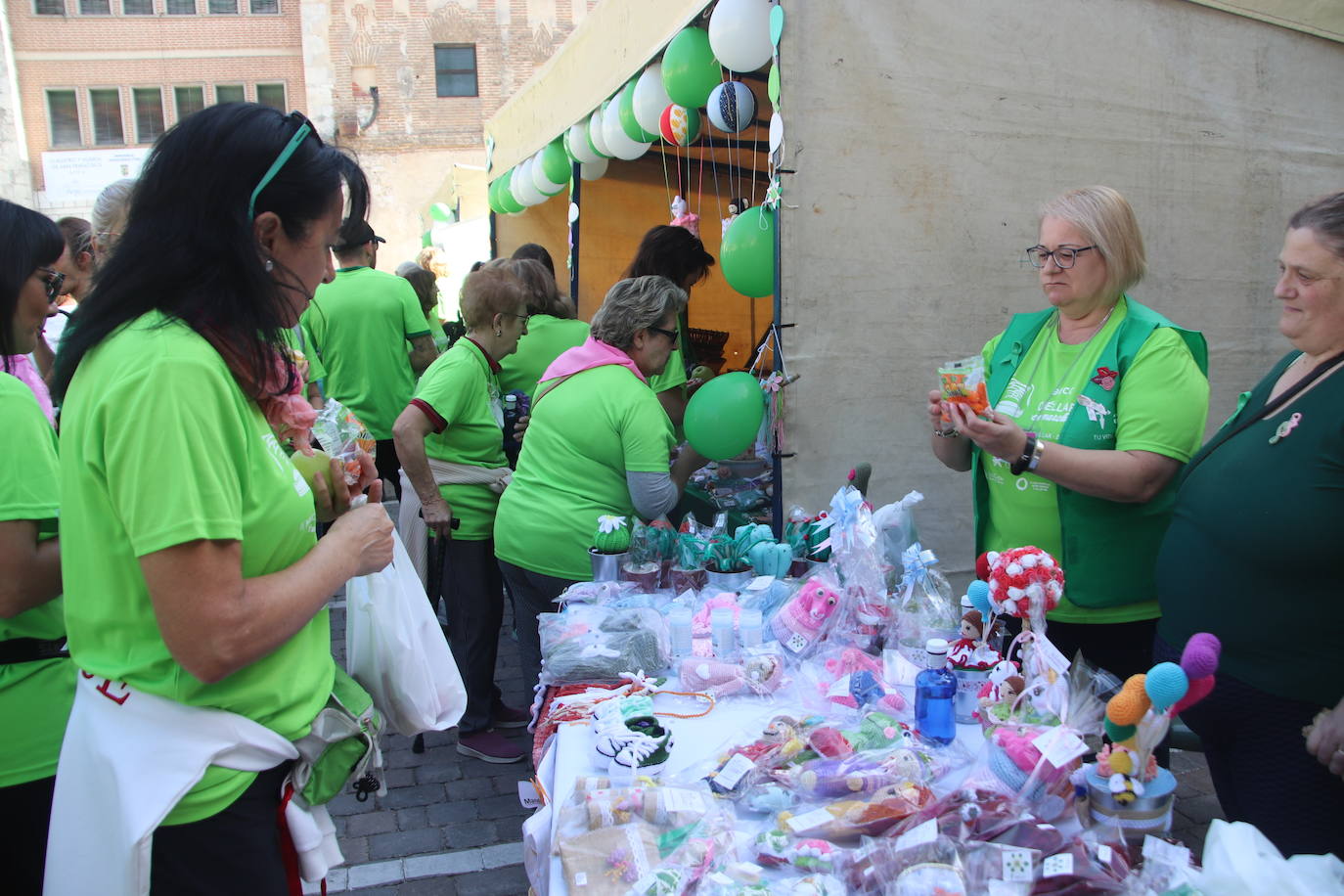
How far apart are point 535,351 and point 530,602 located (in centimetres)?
149

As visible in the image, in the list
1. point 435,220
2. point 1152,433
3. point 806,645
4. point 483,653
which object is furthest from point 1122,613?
point 435,220

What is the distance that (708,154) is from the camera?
6.27 meters

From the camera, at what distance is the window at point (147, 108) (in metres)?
23.3

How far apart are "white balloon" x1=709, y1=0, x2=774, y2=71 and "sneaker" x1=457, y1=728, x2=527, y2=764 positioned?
2.92 metres

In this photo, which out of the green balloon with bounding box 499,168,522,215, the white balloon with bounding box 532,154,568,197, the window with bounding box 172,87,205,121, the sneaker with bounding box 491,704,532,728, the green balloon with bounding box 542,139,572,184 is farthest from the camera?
the window with bounding box 172,87,205,121

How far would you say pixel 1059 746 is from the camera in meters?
1.40

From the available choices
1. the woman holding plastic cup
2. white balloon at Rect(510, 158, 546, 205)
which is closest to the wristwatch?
the woman holding plastic cup

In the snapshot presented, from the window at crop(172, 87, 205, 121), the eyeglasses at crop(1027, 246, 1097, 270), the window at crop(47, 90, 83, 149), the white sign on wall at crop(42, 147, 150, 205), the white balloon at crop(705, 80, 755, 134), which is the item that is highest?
the window at crop(172, 87, 205, 121)

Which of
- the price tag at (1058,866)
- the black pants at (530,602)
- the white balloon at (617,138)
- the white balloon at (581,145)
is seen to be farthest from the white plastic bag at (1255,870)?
the white balloon at (581,145)

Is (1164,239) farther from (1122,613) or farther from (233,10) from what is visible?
(233,10)

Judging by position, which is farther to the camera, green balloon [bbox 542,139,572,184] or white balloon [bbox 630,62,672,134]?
green balloon [bbox 542,139,572,184]

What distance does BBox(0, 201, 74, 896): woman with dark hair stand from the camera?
1483 mm

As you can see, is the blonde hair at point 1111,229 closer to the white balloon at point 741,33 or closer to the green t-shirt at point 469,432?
the white balloon at point 741,33

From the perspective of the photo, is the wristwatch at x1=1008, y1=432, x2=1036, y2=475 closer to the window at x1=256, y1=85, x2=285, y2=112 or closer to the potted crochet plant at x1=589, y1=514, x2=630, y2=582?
the potted crochet plant at x1=589, y1=514, x2=630, y2=582
